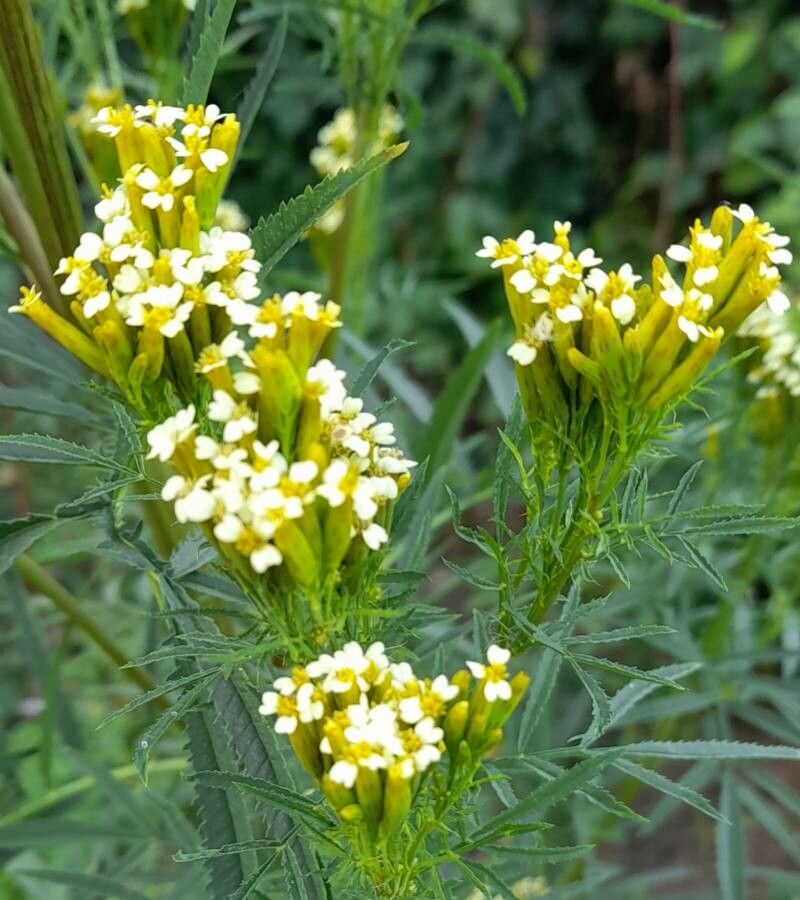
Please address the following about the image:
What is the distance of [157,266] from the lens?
0.45m

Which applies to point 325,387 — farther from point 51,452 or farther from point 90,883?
point 90,883

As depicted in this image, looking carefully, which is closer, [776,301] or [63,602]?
[776,301]

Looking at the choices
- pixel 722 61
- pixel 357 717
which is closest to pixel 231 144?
pixel 357 717

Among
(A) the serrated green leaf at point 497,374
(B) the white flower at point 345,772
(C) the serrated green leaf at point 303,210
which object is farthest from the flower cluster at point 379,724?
(A) the serrated green leaf at point 497,374

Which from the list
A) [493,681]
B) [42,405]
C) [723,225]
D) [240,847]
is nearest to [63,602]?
[42,405]

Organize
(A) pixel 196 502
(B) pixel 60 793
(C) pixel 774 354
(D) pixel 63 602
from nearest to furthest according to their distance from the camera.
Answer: (A) pixel 196 502 → (D) pixel 63 602 → (C) pixel 774 354 → (B) pixel 60 793

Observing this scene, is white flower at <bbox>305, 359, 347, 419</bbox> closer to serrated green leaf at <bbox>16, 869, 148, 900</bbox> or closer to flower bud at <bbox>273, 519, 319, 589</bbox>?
flower bud at <bbox>273, 519, 319, 589</bbox>

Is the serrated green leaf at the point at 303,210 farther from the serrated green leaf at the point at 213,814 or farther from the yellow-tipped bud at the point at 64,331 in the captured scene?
the serrated green leaf at the point at 213,814

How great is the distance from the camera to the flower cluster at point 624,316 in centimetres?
47

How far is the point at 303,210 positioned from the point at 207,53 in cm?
12

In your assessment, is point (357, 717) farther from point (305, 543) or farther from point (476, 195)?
point (476, 195)

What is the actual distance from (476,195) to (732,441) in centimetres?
166

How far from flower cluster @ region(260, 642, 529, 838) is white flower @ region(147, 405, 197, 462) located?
0.12m

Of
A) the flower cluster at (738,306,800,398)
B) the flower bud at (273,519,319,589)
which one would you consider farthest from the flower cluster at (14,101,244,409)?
the flower cluster at (738,306,800,398)
